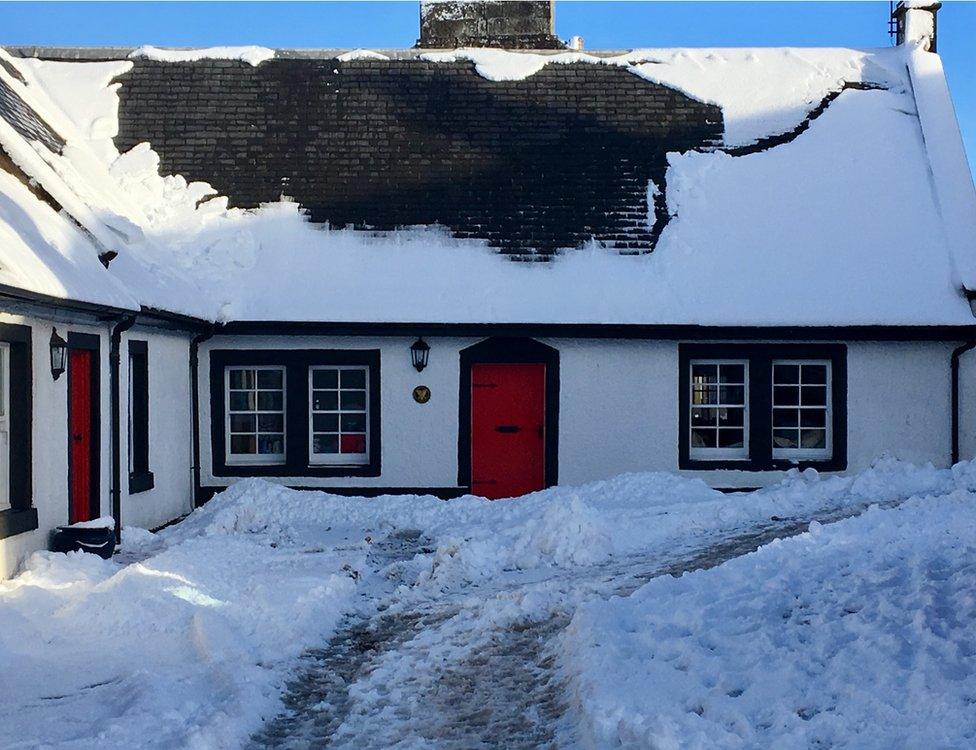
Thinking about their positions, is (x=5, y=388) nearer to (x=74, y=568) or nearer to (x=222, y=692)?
(x=74, y=568)

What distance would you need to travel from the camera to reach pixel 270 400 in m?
14.6

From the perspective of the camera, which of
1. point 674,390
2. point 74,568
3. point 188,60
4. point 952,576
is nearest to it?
point 952,576

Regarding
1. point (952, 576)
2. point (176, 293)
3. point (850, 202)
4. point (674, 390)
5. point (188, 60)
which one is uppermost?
point (188, 60)

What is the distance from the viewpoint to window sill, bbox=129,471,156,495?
1174 cm

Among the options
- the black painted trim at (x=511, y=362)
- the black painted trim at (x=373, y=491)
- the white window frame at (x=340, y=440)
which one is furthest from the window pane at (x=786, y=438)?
the white window frame at (x=340, y=440)

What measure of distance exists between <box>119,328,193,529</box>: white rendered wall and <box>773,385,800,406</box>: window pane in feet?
26.2

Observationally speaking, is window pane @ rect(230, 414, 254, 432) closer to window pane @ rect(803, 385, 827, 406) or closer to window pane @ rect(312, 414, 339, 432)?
window pane @ rect(312, 414, 339, 432)

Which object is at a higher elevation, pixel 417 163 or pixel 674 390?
pixel 417 163

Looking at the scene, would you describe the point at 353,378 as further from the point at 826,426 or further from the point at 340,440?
the point at 826,426

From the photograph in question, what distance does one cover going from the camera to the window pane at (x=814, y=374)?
14.7m

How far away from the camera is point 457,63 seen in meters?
17.5

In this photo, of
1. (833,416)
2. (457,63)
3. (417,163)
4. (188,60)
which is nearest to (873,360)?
(833,416)

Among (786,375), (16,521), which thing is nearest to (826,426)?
(786,375)

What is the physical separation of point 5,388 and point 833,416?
410 inches
